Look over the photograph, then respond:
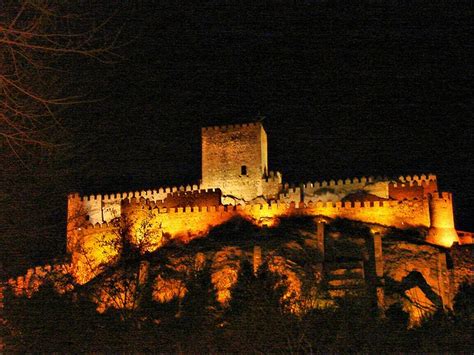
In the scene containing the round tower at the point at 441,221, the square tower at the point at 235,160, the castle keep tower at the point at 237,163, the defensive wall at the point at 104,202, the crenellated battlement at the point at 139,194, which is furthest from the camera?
the defensive wall at the point at 104,202

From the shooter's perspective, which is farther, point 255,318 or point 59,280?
point 59,280

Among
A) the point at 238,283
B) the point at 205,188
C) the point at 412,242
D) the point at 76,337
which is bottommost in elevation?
the point at 76,337

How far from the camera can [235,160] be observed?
1484 inches

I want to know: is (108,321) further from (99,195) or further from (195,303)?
(99,195)

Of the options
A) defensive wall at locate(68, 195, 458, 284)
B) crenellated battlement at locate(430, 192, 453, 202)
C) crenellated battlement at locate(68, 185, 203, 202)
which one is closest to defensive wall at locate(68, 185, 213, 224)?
crenellated battlement at locate(68, 185, 203, 202)

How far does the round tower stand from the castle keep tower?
10.3 meters

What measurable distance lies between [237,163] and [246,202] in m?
2.87

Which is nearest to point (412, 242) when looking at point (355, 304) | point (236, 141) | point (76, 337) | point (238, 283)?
point (355, 304)

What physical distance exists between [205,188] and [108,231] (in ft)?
25.1

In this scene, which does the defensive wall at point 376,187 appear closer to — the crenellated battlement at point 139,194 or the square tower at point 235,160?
the square tower at point 235,160

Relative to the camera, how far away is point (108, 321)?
21.0 m

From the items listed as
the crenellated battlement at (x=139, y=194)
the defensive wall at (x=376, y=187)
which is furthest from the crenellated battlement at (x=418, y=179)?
the crenellated battlement at (x=139, y=194)

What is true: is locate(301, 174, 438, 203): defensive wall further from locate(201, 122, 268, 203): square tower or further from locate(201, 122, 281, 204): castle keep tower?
locate(201, 122, 268, 203): square tower

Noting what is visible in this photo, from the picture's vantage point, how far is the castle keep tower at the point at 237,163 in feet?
122
